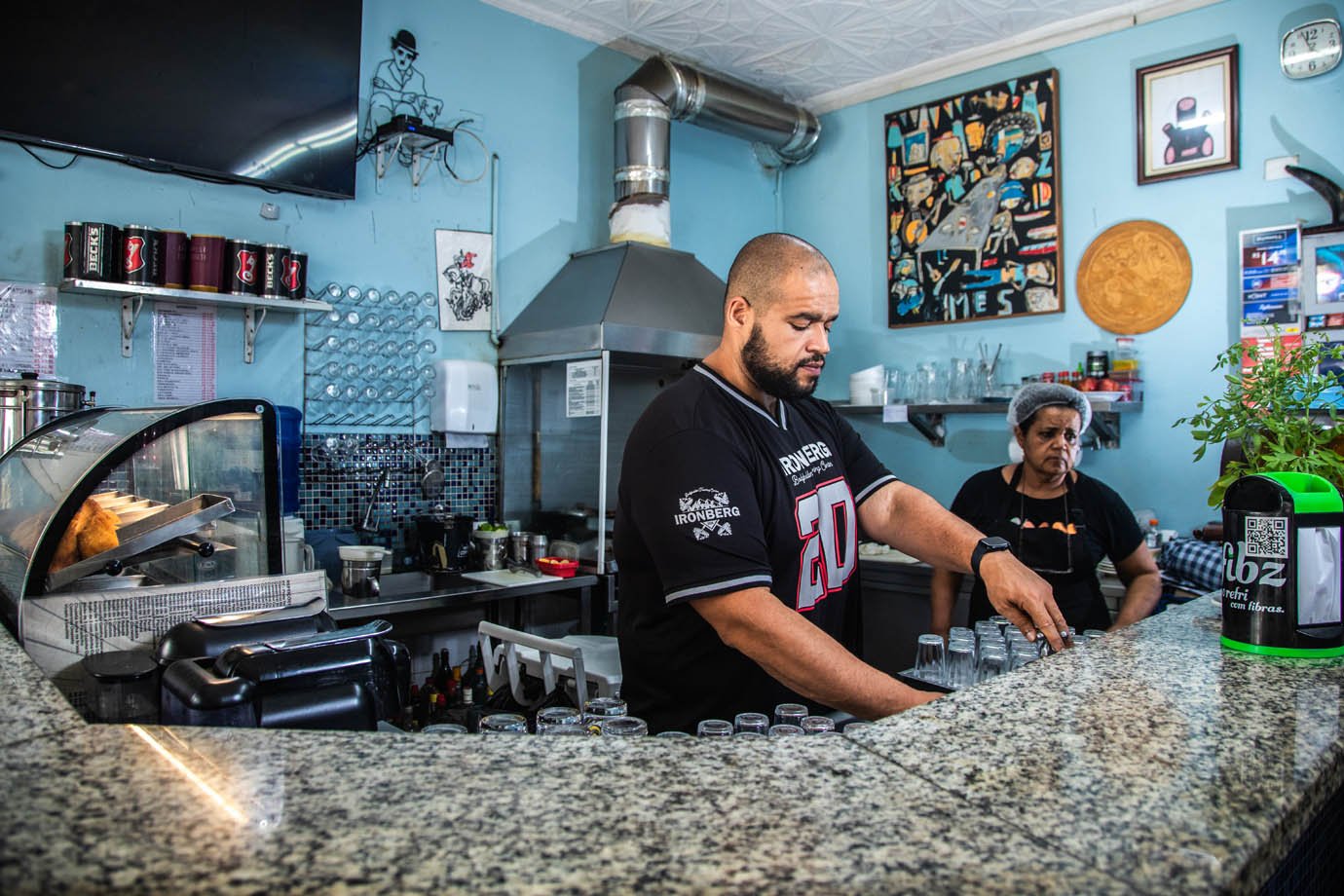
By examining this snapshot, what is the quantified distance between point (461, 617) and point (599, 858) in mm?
3545

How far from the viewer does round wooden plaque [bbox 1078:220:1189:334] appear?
414 cm

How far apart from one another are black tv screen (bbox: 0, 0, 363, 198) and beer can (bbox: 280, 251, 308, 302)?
31 centimetres

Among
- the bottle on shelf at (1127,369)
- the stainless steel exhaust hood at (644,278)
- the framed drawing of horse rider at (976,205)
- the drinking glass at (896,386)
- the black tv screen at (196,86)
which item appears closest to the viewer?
the black tv screen at (196,86)

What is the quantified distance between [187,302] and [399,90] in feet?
4.49

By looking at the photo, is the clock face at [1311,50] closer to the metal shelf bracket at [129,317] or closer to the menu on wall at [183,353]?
the menu on wall at [183,353]

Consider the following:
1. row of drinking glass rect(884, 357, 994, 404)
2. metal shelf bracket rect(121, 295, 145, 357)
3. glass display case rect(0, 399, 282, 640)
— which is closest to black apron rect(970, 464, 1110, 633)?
row of drinking glass rect(884, 357, 994, 404)

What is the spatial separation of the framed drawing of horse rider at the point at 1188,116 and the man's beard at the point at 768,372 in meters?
3.16

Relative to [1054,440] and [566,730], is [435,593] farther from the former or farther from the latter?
[566,730]

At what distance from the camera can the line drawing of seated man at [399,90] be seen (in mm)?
3963

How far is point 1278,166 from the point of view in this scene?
385 centimetres

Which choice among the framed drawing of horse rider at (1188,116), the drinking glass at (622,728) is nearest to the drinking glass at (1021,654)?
the drinking glass at (622,728)

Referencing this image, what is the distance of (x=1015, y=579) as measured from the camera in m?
1.60

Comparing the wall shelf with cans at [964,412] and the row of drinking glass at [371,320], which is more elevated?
the row of drinking glass at [371,320]

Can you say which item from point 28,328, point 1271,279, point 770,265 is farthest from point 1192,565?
point 28,328
